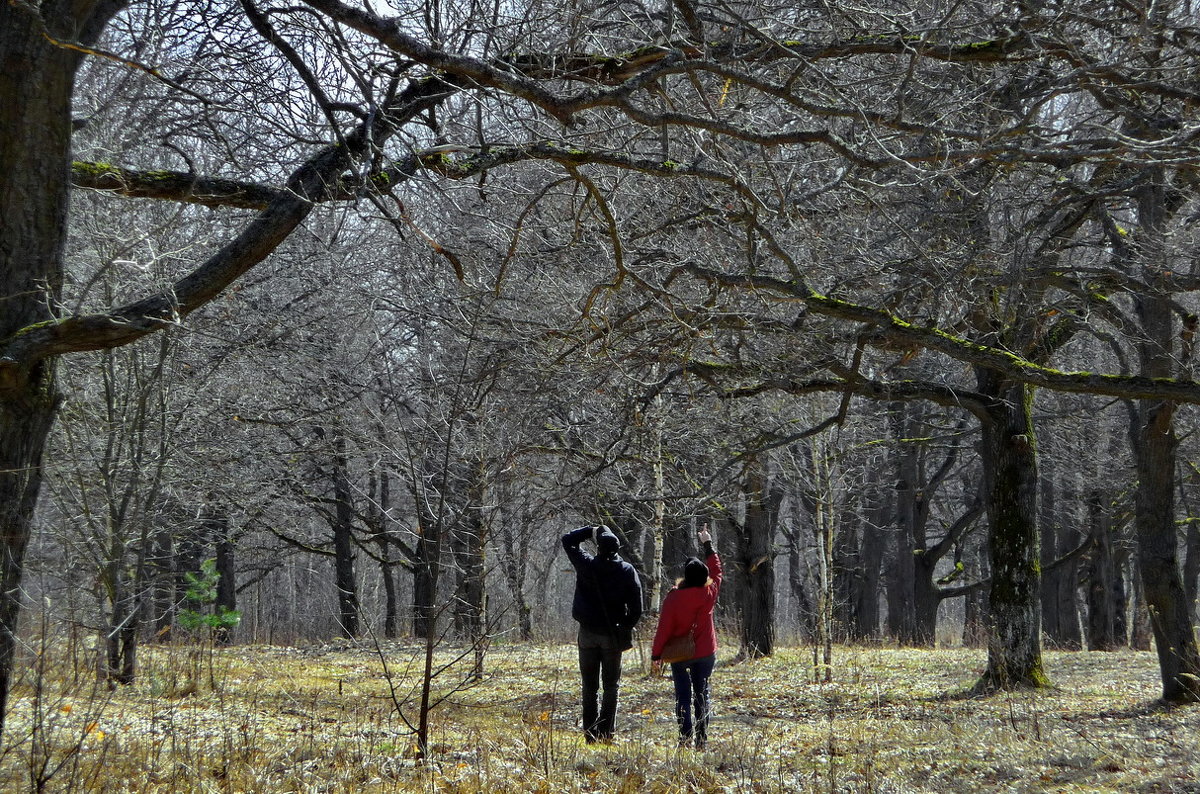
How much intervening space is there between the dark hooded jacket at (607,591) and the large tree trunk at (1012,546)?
5567mm

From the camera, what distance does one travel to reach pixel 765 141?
491cm

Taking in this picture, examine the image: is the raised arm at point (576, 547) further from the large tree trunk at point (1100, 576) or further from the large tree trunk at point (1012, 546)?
the large tree trunk at point (1100, 576)

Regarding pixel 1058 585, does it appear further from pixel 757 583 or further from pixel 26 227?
pixel 26 227

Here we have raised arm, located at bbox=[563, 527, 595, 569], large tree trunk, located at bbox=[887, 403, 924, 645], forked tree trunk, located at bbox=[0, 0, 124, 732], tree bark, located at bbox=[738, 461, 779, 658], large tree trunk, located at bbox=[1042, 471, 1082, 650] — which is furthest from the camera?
large tree trunk, located at bbox=[1042, 471, 1082, 650]

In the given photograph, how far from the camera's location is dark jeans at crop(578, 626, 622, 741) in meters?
7.94

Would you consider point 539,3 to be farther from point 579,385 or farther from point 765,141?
point 579,385

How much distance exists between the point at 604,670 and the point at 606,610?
54cm

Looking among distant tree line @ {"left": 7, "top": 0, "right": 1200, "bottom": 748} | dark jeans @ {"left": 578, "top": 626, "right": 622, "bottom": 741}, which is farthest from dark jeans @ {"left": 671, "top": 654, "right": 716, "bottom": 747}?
distant tree line @ {"left": 7, "top": 0, "right": 1200, "bottom": 748}

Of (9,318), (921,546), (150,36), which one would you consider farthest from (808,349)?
(921,546)

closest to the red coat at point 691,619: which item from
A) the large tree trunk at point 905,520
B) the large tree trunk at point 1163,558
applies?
the large tree trunk at point 1163,558

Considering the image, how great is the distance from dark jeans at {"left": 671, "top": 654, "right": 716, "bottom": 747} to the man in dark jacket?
0.52 metres

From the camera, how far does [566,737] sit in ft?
26.5

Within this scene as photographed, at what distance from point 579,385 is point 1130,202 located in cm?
587

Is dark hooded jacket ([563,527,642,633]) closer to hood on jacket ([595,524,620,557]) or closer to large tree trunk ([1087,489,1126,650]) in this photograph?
hood on jacket ([595,524,620,557])
